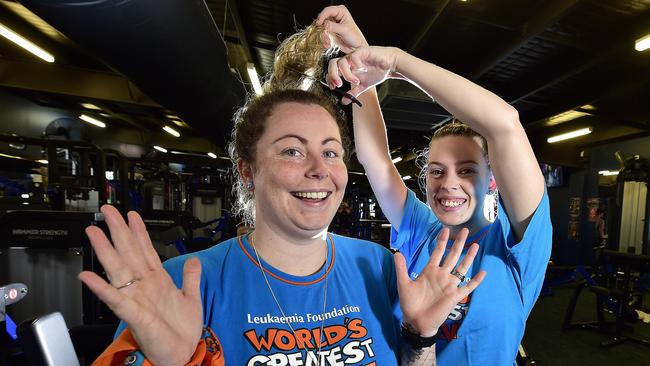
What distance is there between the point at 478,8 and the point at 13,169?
7.82m

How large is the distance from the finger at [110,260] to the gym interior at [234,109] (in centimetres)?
22

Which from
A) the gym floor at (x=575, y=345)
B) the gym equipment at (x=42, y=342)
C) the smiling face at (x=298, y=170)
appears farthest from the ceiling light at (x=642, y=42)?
the gym equipment at (x=42, y=342)

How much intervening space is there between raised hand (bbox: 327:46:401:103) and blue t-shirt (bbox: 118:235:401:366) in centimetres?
53

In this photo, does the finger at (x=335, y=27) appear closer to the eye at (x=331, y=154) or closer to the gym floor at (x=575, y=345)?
the eye at (x=331, y=154)

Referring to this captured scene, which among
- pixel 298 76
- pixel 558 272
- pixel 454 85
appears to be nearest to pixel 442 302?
pixel 454 85

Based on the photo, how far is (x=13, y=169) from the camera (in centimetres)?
598

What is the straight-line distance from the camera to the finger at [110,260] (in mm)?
618

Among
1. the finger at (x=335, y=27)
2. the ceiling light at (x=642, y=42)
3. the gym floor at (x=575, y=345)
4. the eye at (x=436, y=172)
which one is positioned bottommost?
the gym floor at (x=575, y=345)

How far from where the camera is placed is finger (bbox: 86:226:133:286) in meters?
0.62

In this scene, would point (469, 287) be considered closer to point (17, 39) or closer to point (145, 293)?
point (145, 293)

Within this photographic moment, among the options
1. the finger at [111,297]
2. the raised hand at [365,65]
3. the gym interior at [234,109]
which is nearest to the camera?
the finger at [111,297]

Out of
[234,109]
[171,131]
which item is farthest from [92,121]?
[234,109]

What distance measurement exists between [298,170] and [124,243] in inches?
16.6

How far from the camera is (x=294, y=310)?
0.83 meters
